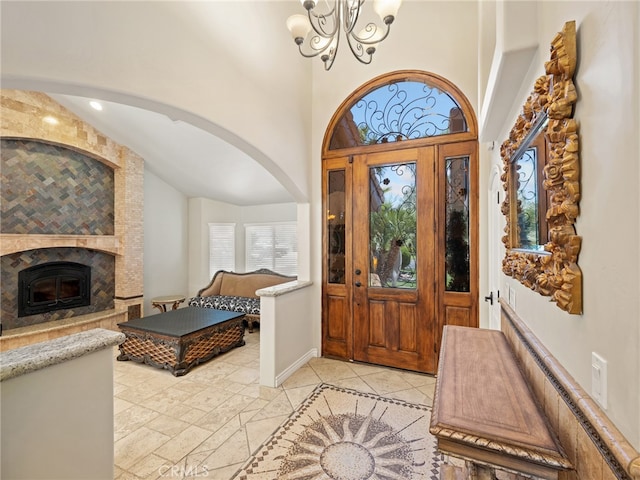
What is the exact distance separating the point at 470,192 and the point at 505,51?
6.19ft

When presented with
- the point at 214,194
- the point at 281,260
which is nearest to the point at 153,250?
the point at 214,194

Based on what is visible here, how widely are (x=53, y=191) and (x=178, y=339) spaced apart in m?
3.41

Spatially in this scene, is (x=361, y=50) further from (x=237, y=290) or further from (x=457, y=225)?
(x=237, y=290)

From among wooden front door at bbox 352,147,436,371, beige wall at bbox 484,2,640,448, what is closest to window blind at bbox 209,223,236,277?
wooden front door at bbox 352,147,436,371

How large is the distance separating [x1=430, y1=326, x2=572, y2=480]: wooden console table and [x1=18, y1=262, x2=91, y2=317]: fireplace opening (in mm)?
5773

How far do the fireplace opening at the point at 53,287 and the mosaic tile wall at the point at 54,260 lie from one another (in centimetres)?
6

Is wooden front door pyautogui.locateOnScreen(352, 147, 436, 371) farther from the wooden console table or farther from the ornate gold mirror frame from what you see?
the ornate gold mirror frame

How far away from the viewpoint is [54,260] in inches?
Result: 179

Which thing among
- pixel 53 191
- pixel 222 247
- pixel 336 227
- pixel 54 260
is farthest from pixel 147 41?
pixel 222 247

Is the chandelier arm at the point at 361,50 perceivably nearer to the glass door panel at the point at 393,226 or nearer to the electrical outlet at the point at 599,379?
the glass door panel at the point at 393,226

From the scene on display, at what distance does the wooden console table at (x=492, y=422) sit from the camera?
871 mm

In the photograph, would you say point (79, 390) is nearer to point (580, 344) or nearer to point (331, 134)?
point (580, 344)

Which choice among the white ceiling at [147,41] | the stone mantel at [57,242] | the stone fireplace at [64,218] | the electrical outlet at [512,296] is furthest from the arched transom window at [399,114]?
the stone mantel at [57,242]

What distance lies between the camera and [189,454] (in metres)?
2.00
